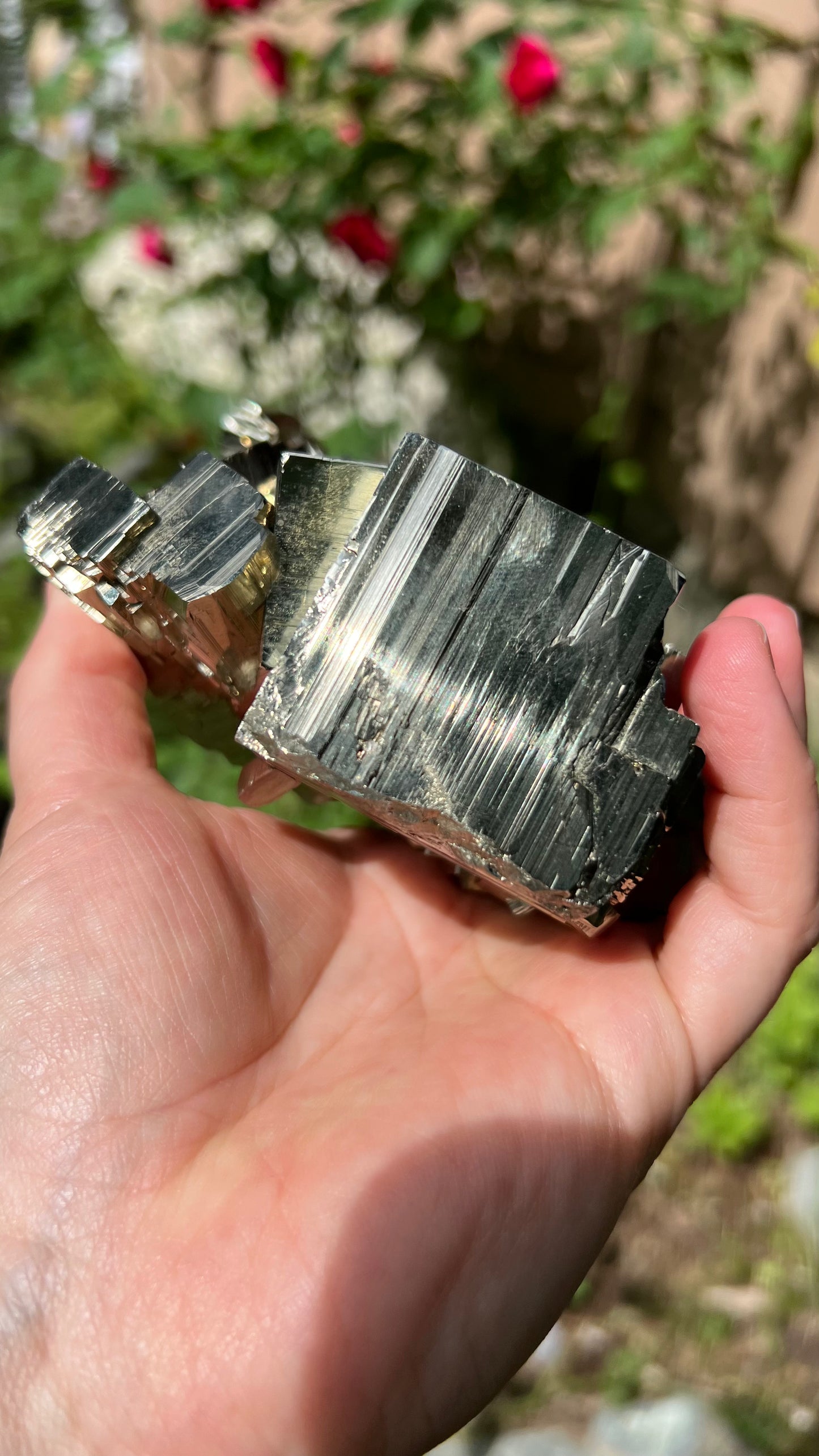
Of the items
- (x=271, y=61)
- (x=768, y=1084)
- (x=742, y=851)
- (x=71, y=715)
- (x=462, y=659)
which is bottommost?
(x=768, y=1084)

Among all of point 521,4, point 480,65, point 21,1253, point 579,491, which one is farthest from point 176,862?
point 579,491

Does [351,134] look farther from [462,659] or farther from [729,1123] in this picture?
[729,1123]

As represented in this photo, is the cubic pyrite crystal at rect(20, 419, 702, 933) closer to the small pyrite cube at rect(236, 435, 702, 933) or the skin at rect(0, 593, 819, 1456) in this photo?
the small pyrite cube at rect(236, 435, 702, 933)

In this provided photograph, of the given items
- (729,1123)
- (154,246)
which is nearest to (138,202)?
(154,246)

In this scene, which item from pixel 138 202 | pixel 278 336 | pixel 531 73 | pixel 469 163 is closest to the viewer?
pixel 531 73

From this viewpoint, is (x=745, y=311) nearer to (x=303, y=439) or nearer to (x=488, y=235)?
(x=488, y=235)
